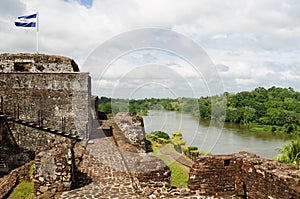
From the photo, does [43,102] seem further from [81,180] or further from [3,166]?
[81,180]

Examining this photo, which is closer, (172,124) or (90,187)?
(90,187)

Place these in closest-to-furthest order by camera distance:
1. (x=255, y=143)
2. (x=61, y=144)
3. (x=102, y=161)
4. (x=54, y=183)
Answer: (x=54, y=183)
(x=61, y=144)
(x=102, y=161)
(x=255, y=143)

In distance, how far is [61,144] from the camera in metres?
5.39

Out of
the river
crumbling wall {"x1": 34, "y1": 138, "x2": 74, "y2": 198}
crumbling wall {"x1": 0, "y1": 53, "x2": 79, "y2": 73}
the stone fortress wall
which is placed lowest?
the river

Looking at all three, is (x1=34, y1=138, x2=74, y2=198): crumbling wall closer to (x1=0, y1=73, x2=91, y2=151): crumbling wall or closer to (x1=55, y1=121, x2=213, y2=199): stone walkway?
(x1=55, y1=121, x2=213, y2=199): stone walkway

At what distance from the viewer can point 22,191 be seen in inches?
272

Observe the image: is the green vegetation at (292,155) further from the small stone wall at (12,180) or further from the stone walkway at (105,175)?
the small stone wall at (12,180)

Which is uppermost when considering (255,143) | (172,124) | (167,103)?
(167,103)

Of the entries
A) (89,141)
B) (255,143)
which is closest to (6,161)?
(89,141)

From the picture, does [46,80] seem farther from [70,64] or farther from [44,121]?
[70,64]

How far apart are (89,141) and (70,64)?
4.06 meters

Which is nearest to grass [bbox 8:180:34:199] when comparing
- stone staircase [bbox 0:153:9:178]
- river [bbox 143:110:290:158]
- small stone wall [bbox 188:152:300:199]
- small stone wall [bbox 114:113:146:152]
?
stone staircase [bbox 0:153:9:178]

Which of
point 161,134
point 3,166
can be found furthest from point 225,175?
point 161,134

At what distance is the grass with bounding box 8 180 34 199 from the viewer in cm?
654
